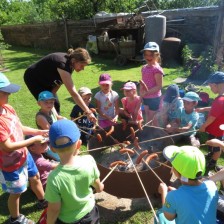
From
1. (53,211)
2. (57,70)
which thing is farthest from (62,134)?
(57,70)

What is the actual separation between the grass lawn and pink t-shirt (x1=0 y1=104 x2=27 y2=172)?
1.09 metres

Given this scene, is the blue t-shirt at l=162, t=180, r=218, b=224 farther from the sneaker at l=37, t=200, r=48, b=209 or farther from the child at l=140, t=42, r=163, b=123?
the child at l=140, t=42, r=163, b=123

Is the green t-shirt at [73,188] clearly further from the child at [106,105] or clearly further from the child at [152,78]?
the child at [152,78]

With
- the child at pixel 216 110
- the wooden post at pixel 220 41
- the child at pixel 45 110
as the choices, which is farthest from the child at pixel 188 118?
the wooden post at pixel 220 41

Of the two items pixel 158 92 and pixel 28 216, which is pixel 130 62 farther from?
pixel 28 216

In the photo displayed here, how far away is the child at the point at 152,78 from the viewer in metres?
4.68

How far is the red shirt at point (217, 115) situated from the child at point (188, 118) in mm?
696

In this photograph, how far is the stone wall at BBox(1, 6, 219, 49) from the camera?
12.0 meters

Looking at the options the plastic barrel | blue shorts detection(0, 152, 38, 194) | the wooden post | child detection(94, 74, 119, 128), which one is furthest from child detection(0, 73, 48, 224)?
the plastic barrel

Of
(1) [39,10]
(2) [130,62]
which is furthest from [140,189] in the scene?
(1) [39,10]

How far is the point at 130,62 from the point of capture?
12742 mm

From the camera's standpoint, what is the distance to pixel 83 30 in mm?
15828

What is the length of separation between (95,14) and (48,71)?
14.2m

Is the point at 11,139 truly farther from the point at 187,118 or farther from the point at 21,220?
the point at 187,118
